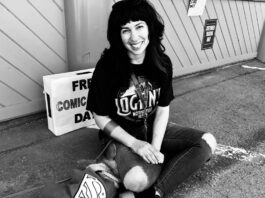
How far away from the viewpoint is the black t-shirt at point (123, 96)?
62.4 inches

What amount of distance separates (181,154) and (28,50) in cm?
140

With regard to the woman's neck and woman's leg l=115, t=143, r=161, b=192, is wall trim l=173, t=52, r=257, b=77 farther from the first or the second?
woman's leg l=115, t=143, r=161, b=192

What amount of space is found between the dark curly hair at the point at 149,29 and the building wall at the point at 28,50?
0.87 meters

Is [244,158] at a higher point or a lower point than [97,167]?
lower

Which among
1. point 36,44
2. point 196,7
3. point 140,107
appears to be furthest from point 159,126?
point 196,7

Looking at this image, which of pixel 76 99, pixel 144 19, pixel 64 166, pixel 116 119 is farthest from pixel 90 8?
pixel 64 166

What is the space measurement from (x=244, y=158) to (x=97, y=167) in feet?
3.76

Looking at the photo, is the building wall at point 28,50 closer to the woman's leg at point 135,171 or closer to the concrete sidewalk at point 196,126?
the concrete sidewalk at point 196,126

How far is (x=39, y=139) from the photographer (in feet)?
7.02

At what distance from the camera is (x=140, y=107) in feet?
5.53

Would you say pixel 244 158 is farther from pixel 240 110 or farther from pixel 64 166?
pixel 64 166

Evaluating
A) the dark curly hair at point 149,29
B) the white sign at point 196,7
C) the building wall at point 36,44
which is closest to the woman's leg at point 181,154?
the dark curly hair at point 149,29

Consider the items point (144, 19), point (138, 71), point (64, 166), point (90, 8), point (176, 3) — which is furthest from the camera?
point (176, 3)

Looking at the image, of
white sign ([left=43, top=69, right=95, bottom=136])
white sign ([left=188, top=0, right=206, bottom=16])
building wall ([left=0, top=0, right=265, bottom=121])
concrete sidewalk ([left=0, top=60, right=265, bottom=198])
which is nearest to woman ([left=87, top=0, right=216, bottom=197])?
concrete sidewalk ([left=0, top=60, right=265, bottom=198])
